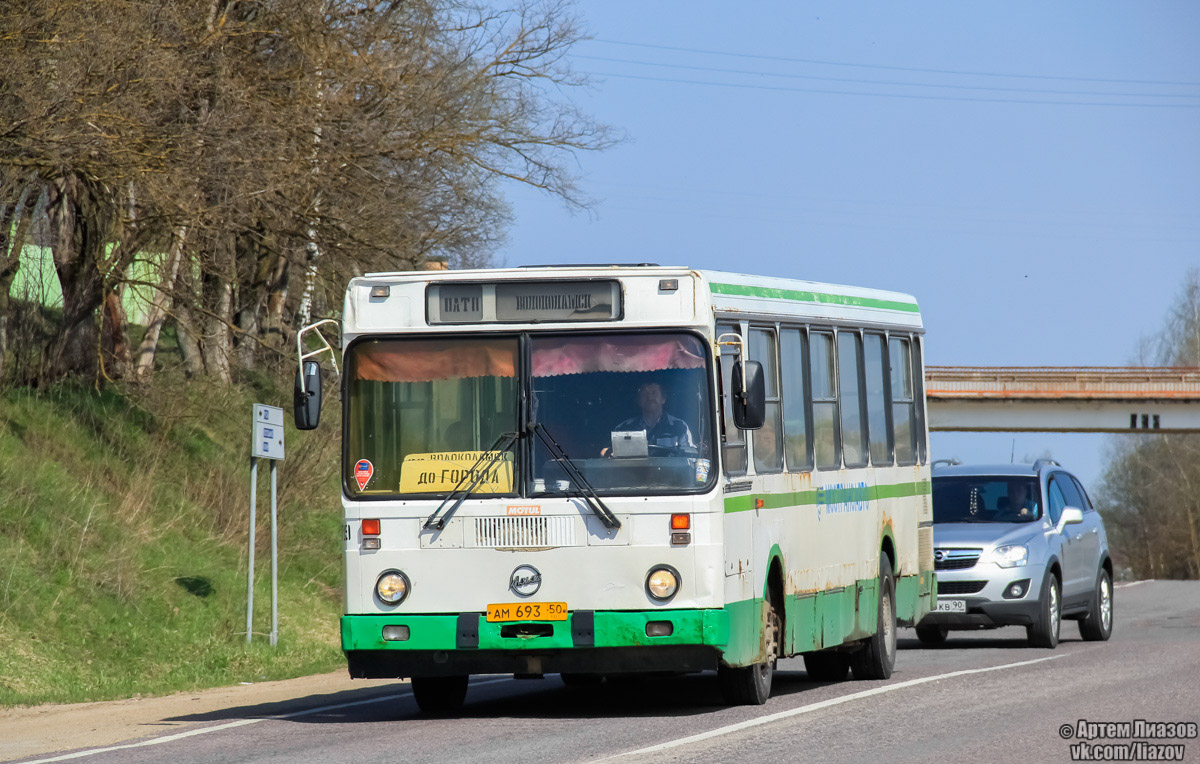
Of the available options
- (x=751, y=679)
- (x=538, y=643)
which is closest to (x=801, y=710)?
(x=751, y=679)

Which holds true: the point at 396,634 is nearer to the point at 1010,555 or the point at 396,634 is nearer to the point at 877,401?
the point at 877,401

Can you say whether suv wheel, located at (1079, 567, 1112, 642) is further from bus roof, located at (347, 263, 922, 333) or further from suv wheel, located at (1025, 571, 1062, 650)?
bus roof, located at (347, 263, 922, 333)

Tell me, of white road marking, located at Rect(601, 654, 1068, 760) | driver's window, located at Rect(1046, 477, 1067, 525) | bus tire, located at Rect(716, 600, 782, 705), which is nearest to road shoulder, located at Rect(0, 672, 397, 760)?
bus tire, located at Rect(716, 600, 782, 705)

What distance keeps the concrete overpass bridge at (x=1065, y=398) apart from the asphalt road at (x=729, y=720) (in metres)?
53.0

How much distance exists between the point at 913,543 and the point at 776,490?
13.8ft

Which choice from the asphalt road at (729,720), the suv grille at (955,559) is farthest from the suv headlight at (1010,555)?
the asphalt road at (729,720)

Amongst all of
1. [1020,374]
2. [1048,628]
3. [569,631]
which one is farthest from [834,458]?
[1020,374]

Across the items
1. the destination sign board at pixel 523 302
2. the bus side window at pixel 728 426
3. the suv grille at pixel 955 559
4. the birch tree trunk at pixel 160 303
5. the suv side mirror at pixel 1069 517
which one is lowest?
the suv grille at pixel 955 559

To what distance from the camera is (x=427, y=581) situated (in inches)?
458

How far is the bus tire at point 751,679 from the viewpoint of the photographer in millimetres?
12438

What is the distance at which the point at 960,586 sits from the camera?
64.5 feet

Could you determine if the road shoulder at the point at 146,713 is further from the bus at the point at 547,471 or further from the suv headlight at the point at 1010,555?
the suv headlight at the point at 1010,555

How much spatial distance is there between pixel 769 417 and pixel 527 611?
2475mm

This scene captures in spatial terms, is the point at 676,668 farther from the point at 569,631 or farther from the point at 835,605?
the point at 835,605
